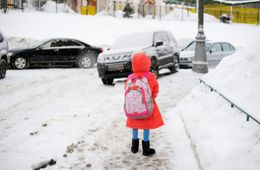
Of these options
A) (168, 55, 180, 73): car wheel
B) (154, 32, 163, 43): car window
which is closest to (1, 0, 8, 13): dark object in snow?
(168, 55, 180, 73): car wheel

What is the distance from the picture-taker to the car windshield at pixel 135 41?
45.1 ft

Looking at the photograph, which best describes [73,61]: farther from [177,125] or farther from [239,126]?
[239,126]

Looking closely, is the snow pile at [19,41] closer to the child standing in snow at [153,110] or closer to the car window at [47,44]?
the car window at [47,44]

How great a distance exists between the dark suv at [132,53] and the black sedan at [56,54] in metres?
4.85

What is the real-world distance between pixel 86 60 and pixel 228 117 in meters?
14.1

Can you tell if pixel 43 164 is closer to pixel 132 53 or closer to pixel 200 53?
pixel 132 53

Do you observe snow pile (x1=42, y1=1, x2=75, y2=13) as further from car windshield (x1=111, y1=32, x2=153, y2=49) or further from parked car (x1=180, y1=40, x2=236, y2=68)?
car windshield (x1=111, y1=32, x2=153, y2=49)

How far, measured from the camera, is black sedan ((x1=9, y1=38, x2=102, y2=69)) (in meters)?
17.8

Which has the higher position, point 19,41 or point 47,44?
point 19,41

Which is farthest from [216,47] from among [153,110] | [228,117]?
[153,110]

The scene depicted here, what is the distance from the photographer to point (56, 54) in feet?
60.5

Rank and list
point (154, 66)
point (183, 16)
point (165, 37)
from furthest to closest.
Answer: point (183, 16) → point (165, 37) → point (154, 66)

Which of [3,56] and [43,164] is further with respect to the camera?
[3,56]

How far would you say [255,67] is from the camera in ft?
20.0
